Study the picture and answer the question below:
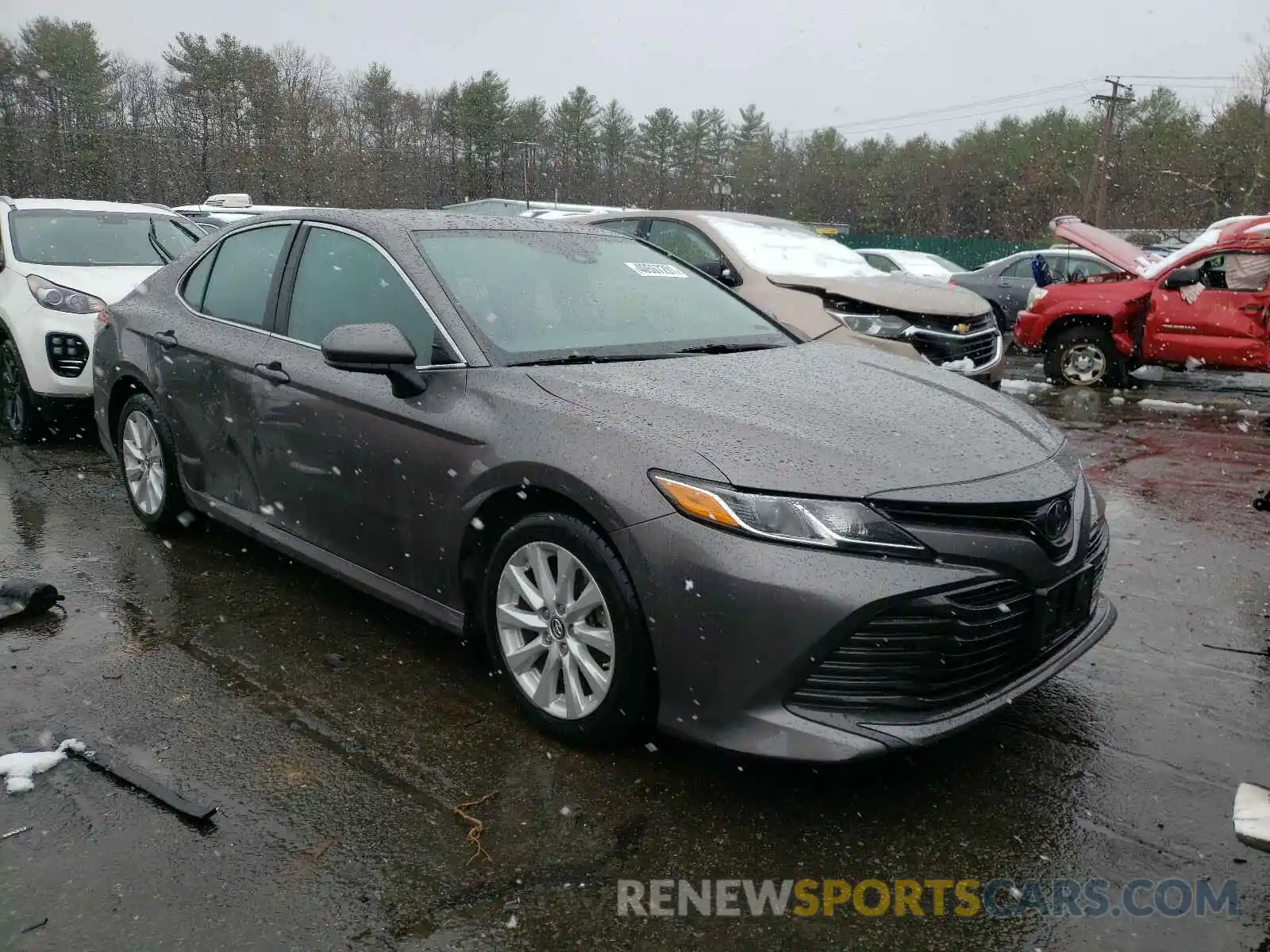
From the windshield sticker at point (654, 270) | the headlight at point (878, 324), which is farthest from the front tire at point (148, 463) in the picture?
the headlight at point (878, 324)

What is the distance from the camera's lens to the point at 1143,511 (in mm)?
5875

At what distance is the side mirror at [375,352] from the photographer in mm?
3320

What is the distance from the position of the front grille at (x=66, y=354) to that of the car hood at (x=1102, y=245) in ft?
31.0

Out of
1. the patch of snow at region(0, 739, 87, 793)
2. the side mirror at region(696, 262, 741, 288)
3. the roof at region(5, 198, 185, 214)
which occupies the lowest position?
the patch of snow at region(0, 739, 87, 793)


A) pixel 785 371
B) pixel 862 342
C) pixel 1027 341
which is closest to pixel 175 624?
pixel 785 371

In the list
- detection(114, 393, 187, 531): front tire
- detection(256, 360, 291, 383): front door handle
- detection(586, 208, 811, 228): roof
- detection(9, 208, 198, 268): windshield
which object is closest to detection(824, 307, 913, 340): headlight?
detection(586, 208, 811, 228): roof

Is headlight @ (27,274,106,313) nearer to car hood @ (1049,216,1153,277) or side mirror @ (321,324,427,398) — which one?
side mirror @ (321,324,427,398)

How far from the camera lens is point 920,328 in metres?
7.38

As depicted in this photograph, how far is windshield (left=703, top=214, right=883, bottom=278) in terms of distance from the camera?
25.2ft

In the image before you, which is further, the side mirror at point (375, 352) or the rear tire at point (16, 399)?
the rear tire at point (16, 399)

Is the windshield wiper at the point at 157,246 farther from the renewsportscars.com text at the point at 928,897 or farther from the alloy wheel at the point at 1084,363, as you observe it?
the alloy wheel at the point at 1084,363

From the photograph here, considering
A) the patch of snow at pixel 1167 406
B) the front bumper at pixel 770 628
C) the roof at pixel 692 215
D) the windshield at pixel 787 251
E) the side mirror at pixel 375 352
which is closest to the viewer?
the front bumper at pixel 770 628

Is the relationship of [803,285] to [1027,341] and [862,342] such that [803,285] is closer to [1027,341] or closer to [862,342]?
[862,342]

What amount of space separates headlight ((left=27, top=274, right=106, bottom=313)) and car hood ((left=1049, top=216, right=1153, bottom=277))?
933cm
